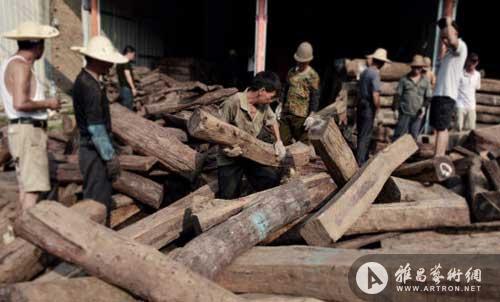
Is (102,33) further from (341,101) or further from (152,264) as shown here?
(152,264)

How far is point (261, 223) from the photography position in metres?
3.59

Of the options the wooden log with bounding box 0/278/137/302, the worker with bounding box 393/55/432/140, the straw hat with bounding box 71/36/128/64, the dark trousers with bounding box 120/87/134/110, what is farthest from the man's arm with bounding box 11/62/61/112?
the worker with bounding box 393/55/432/140

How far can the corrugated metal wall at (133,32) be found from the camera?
38.1 feet

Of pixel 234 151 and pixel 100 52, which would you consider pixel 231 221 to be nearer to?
A: pixel 234 151

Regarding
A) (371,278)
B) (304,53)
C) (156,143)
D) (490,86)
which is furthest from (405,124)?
(371,278)

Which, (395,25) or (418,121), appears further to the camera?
(395,25)

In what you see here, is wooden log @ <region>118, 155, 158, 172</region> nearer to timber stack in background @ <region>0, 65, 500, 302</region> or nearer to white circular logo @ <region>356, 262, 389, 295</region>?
timber stack in background @ <region>0, 65, 500, 302</region>

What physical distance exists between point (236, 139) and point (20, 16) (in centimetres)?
941

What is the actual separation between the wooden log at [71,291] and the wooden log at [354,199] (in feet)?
4.98

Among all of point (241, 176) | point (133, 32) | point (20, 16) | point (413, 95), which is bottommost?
point (241, 176)

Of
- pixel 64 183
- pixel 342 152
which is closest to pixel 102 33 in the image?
pixel 64 183

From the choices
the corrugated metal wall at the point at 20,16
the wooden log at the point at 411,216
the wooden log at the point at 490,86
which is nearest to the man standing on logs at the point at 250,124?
the wooden log at the point at 411,216

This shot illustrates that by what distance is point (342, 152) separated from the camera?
4426 millimetres

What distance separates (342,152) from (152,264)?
8.10 ft
